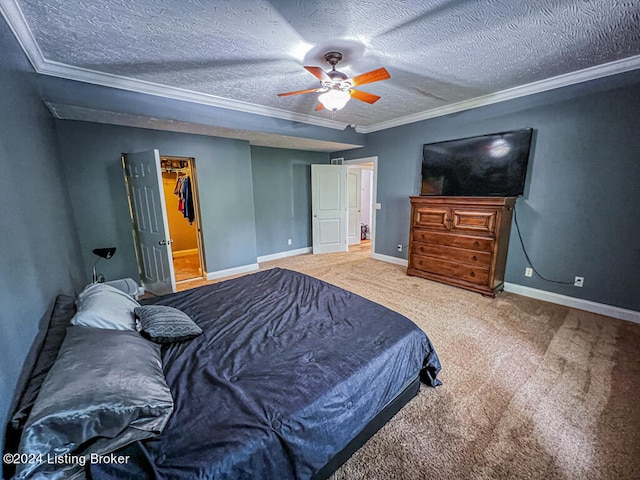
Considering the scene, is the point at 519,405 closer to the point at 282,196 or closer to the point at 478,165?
the point at 478,165

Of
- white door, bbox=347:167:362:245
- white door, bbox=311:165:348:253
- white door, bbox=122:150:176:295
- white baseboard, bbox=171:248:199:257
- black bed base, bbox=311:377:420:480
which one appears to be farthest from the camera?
white door, bbox=347:167:362:245

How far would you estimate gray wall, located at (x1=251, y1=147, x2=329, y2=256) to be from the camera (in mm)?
5056

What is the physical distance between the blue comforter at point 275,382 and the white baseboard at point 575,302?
2425mm

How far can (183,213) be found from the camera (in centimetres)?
471

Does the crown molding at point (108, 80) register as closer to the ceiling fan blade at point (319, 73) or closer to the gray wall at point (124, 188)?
the gray wall at point (124, 188)

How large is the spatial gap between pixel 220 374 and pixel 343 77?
240cm

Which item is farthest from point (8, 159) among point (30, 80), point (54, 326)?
point (30, 80)

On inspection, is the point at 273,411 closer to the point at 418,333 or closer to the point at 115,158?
the point at 418,333

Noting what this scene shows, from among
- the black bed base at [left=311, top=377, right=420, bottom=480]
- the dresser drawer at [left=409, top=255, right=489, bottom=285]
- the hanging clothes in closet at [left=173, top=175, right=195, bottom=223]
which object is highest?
the hanging clothes in closet at [left=173, top=175, right=195, bottom=223]

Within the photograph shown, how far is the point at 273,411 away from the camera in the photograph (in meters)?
1.04

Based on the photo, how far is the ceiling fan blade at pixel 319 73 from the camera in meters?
1.99

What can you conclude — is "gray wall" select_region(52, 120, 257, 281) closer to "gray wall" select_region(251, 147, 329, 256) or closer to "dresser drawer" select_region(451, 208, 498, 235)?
"gray wall" select_region(251, 147, 329, 256)

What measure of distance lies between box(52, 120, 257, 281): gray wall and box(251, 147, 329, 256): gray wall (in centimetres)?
69

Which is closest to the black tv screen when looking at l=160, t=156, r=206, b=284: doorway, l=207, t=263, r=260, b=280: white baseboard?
l=207, t=263, r=260, b=280: white baseboard
